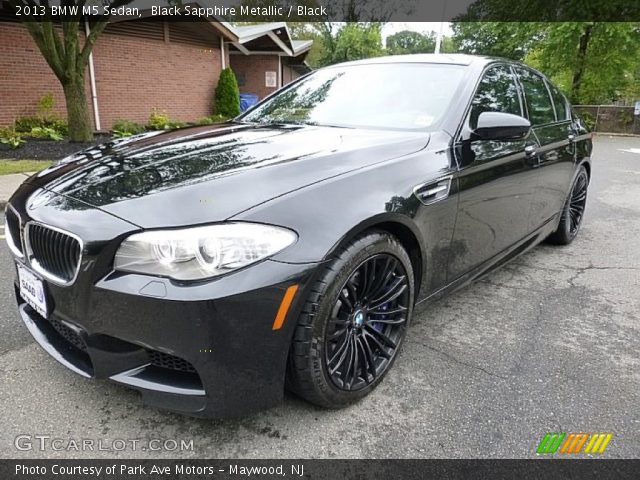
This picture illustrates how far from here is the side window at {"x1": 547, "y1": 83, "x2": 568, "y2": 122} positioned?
410cm

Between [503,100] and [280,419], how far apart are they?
2454mm

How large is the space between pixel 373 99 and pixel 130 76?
1235 centimetres

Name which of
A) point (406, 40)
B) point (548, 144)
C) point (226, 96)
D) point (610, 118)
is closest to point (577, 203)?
point (548, 144)

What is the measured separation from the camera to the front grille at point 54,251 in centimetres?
170

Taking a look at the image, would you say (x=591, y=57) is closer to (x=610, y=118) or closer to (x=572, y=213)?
(x=610, y=118)

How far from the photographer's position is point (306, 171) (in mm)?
1914

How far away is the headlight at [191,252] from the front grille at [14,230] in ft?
2.52

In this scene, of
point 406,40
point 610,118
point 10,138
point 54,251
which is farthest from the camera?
point 406,40

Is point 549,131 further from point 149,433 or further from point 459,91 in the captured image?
point 149,433

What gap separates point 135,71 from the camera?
13.4m

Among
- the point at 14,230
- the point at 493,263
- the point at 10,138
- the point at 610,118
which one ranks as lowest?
the point at 493,263

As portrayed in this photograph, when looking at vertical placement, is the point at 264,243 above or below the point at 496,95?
below

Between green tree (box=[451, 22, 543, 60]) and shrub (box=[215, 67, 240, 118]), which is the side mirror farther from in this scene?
shrub (box=[215, 67, 240, 118])

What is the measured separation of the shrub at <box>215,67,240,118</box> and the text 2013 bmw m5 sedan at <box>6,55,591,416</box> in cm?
1349
